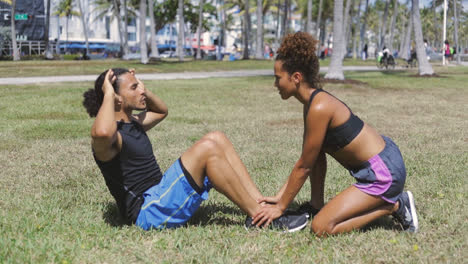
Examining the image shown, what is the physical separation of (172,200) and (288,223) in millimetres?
901

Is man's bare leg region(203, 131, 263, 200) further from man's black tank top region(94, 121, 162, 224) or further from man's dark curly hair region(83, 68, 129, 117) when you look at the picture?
man's dark curly hair region(83, 68, 129, 117)

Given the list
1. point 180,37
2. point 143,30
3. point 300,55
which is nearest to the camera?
point 300,55

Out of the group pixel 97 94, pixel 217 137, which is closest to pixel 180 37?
pixel 97 94

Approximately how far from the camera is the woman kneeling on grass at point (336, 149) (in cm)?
371

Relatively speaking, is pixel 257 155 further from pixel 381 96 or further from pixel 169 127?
pixel 381 96

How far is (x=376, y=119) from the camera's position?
11211 mm

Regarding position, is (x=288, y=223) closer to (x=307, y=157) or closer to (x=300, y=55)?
(x=307, y=157)

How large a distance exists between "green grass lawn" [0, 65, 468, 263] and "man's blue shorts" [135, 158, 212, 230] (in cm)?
9

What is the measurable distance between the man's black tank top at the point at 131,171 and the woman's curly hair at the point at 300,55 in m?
1.22

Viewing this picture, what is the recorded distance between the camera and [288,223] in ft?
13.0

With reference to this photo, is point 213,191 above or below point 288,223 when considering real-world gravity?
below

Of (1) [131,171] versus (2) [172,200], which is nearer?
(2) [172,200]

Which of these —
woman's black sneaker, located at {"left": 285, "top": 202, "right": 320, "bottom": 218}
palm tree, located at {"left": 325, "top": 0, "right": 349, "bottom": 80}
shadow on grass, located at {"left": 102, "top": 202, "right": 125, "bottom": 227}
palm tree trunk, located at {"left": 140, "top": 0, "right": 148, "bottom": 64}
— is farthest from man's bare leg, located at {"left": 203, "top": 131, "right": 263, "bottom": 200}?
palm tree trunk, located at {"left": 140, "top": 0, "right": 148, "bottom": 64}

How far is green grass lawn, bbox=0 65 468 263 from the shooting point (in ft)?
11.7
